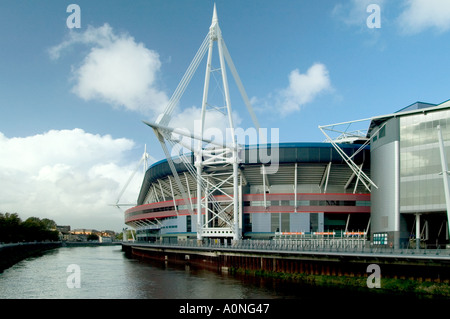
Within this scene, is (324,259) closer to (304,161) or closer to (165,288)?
(165,288)

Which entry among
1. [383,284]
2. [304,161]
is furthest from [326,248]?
[304,161]

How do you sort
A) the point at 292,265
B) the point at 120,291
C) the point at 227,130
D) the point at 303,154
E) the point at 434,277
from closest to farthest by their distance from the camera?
1. the point at 434,277
2. the point at 120,291
3. the point at 292,265
4. the point at 227,130
5. the point at 303,154

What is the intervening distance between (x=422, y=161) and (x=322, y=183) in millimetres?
26012

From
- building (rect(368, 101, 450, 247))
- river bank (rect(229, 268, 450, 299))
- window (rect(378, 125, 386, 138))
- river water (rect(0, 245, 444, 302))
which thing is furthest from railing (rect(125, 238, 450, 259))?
window (rect(378, 125, 386, 138))

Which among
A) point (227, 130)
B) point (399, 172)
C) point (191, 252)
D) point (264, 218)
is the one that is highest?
point (227, 130)

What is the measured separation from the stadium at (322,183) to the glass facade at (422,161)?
11 centimetres

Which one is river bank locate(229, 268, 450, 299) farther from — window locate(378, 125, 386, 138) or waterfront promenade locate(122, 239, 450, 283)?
window locate(378, 125, 386, 138)

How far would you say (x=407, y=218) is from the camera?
50.8 meters

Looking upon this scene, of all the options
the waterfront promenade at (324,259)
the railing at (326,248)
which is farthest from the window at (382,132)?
the waterfront promenade at (324,259)

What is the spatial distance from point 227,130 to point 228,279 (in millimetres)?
25015

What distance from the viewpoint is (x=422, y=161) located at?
1885 inches

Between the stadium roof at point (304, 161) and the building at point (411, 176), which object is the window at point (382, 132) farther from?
the stadium roof at point (304, 161)
